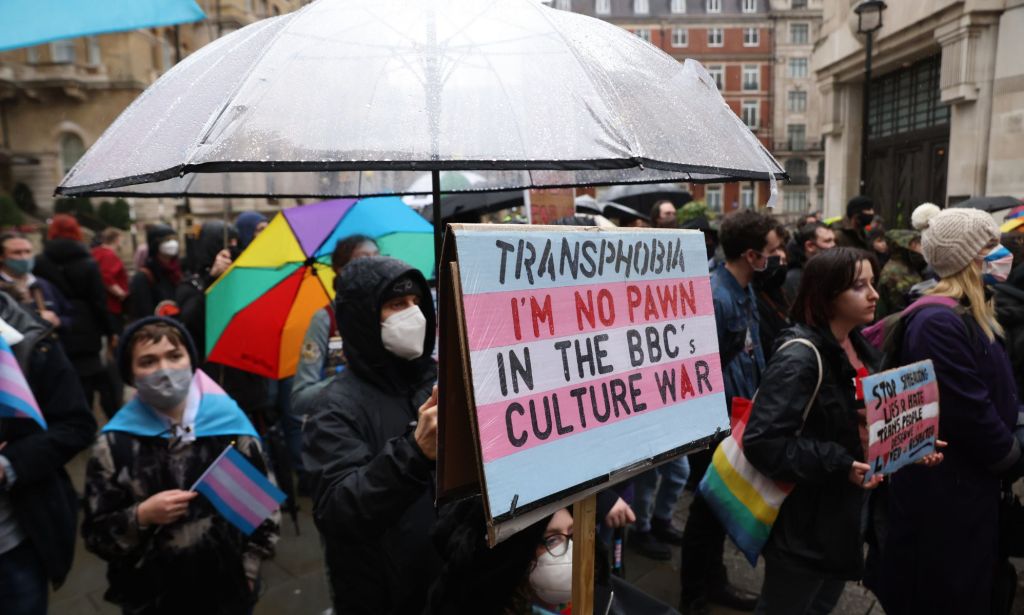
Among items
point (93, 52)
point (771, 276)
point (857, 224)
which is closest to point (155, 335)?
point (771, 276)

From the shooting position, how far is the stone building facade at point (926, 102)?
9.55 meters

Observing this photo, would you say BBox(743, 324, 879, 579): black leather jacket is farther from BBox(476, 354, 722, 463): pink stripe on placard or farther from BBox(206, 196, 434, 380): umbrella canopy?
BBox(206, 196, 434, 380): umbrella canopy

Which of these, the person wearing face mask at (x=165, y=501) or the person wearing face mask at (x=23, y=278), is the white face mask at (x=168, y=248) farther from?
the person wearing face mask at (x=165, y=501)

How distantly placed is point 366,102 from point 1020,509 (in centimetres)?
308

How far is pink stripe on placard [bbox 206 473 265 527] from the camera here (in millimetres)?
2137

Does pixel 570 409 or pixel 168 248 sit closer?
pixel 570 409

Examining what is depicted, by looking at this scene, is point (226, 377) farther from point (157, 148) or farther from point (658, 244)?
point (658, 244)

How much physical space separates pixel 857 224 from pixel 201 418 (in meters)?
6.34

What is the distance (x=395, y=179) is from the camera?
2.76 m

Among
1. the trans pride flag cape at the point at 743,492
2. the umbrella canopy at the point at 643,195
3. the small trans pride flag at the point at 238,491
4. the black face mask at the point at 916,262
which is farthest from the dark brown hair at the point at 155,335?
the umbrella canopy at the point at 643,195

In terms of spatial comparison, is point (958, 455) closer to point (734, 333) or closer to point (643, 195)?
point (734, 333)

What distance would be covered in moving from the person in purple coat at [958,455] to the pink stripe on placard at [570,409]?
1469mm

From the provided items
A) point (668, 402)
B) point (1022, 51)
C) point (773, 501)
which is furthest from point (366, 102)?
point (1022, 51)

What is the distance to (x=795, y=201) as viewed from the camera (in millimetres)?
53406
